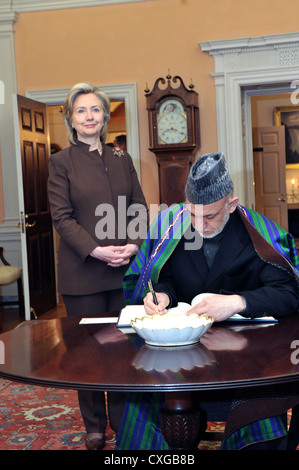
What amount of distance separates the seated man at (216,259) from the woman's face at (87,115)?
74cm

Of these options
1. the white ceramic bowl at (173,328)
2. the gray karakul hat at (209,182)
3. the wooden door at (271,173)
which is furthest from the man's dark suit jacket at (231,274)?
the wooden door at (271,173)

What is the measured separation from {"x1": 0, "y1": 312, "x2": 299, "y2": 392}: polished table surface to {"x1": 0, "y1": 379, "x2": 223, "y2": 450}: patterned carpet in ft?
3.47

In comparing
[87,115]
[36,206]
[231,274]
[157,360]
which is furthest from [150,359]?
[36,206]

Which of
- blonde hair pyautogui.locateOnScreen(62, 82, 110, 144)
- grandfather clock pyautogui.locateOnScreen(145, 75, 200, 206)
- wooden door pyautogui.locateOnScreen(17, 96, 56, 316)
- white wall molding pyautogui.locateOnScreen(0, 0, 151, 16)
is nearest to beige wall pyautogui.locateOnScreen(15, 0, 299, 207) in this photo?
white wall molding pyautogui.locateOnScreen(0, 0, 151, 16)

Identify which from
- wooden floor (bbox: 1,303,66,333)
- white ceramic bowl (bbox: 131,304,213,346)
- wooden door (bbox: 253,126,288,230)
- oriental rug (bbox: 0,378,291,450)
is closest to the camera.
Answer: white ceramic bowl (bbox: 131,304,213,346)

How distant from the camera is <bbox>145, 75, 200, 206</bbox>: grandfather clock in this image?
6609 mm

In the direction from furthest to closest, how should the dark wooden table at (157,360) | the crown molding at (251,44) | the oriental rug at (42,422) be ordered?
the crown molding at (251,44), the oriental rug at (42,422), the dark wooden table at (157,360)

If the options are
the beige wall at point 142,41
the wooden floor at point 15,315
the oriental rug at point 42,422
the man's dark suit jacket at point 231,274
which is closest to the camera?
the man's dark suit jacket at point 231,274

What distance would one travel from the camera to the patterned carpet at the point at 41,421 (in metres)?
3.05

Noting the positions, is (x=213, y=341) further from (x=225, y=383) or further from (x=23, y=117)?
(x=23, y=117)

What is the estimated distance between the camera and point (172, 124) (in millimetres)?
6641

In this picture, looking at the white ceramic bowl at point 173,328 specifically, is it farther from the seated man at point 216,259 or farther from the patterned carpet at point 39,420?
the patterned carpet at point 39,420

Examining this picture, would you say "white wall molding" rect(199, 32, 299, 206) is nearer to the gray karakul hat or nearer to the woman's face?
the woman's face

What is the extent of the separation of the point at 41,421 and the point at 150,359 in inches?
74.6
